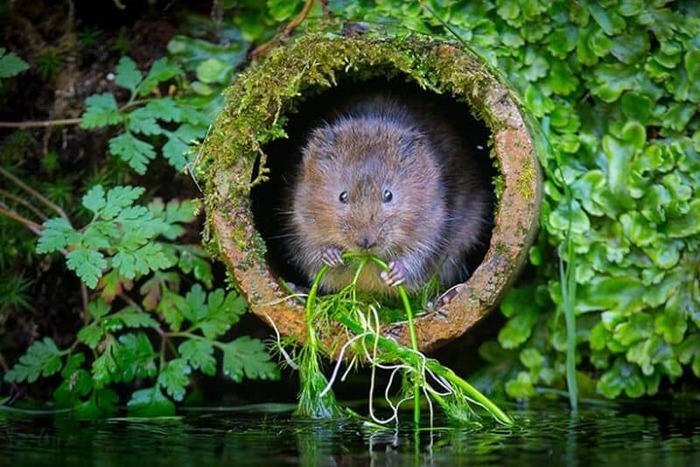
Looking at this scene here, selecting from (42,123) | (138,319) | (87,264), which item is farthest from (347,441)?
(42,123)

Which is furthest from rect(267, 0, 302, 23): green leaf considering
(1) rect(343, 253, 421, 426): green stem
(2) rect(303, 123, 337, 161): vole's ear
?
(1) rect(343, 253, 421, 426): green stem

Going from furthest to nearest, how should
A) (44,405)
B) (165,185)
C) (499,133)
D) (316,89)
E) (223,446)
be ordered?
(165,185) < (44,405) < (316,89) < (499,133) < (223,446)

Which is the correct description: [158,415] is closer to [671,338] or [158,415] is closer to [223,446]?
[223,446]

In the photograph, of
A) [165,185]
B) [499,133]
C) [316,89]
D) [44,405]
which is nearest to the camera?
[499,133]

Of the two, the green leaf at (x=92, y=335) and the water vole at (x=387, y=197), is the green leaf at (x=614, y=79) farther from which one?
the green leaf at (x=92, y=335)

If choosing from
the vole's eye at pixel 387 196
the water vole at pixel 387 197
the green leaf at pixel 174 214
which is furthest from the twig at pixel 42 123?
the vole's eye at pixel 387 196

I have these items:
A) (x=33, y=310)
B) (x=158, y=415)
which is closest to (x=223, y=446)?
(x=158, y=415)

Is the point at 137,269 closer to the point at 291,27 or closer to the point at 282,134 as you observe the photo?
the point at 282,134
